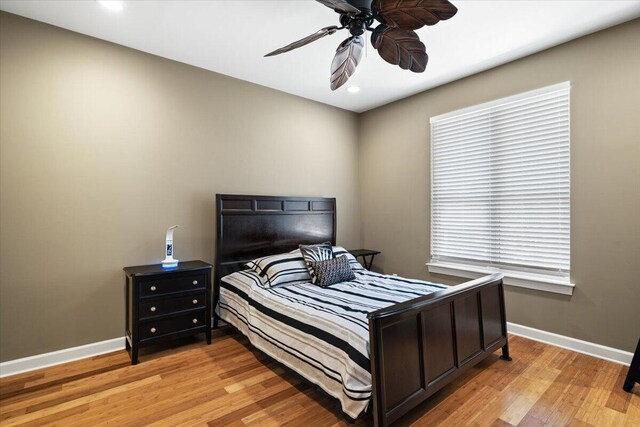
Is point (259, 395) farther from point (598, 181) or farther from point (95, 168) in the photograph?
point (598, 181)

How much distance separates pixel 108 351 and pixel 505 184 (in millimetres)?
4230

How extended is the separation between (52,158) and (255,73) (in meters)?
2.09

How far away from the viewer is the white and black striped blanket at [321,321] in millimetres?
1807

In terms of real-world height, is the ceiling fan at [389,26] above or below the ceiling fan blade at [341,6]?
below

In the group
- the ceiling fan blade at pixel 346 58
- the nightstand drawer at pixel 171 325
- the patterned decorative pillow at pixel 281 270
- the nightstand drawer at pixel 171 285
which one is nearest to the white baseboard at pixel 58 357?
the nightstand drawer at pixel 171 325

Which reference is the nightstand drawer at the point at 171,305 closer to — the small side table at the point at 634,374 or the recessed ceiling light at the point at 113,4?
the recessed ceiling light at the point at 113,4

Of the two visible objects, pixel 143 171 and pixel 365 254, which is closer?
pixel 143 171

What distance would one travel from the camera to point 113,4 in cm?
238

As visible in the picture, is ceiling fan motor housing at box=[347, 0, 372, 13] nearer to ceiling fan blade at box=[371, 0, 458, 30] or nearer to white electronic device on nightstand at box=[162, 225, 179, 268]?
ceiling fan blade at box=[371, 0, 458, 30]

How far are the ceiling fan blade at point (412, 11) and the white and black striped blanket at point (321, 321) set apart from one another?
5.94ft

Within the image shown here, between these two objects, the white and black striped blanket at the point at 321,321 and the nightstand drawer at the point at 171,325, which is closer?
the white and black striped blanket at the point at 321,321

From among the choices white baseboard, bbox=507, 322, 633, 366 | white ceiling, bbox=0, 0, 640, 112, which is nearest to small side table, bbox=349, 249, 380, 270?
white baseboard, bbox=507, 322, 633, 366

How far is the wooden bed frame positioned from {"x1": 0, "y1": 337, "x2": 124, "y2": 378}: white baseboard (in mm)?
980

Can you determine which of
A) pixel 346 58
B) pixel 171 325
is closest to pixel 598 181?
pixel 346 58
